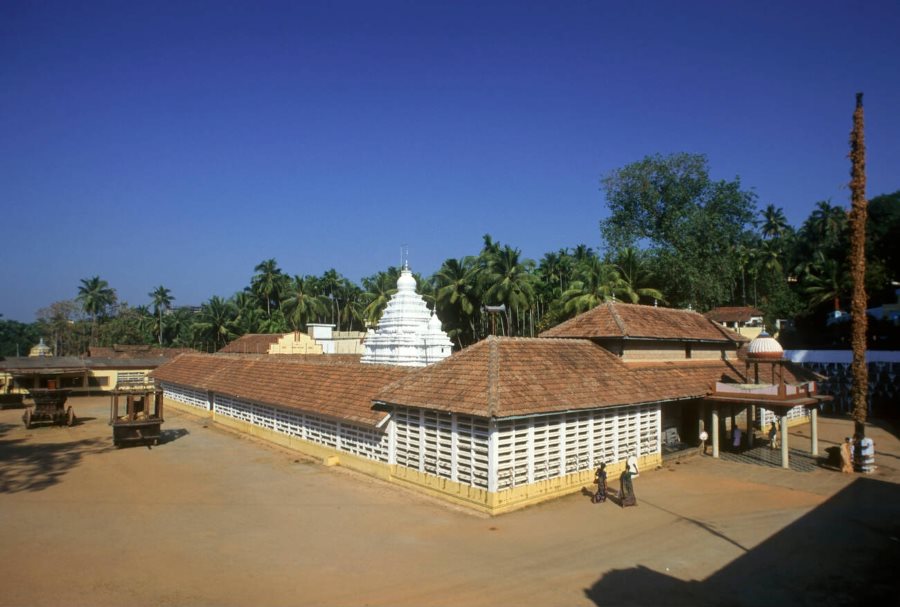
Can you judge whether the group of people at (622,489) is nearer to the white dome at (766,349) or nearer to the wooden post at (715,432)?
the wooden post at (715,432)

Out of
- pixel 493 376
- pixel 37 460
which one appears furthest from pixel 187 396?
pixel 493 376

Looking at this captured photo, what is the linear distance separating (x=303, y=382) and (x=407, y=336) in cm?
732

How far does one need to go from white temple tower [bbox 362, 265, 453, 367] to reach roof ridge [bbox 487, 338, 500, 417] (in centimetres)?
1170

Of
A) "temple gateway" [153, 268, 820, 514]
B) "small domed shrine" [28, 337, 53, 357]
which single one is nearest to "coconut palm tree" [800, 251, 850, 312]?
"temple gateway" [153, 268, 820, 514]

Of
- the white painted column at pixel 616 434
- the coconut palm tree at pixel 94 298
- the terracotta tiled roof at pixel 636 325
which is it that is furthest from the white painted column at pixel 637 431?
the coconut palm tree at pixel 94 298

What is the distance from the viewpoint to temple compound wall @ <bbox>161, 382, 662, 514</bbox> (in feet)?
47.8

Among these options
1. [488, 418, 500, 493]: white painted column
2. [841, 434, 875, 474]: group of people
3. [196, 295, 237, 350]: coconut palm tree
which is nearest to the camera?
[488, 418, 500, 493]: white painted column

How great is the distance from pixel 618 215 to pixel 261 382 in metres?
29.7

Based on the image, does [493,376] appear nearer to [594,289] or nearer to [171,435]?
[171,435]

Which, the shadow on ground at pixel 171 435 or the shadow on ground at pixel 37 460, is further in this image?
the shadow on ground at pixel 171 435

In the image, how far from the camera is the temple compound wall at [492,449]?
47.8 ft

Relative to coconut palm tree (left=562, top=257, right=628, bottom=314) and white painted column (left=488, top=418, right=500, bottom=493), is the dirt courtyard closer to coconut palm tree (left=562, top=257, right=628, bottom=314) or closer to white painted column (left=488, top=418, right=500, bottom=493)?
white painted column (left=488, top=418, right=500, bottom=493)

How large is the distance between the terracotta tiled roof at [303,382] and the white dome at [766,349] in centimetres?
1211

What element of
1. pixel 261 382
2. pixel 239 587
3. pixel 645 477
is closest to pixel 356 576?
pixel 239 587
